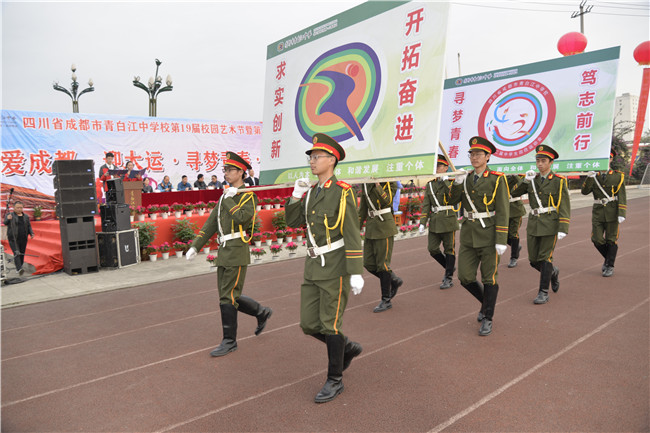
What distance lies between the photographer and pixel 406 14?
3811 millimetres

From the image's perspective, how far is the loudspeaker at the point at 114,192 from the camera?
10.2m

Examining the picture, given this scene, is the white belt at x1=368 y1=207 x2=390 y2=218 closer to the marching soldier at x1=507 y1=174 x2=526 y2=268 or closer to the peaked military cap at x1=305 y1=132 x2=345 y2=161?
the peaked military cap at x1=305 y1=132 x2=345 y2=161

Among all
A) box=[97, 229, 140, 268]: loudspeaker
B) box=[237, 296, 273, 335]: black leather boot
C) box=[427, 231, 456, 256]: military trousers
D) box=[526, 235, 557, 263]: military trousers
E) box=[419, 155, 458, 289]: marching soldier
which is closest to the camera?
box=[237, 296, 273, 335]: black leather boot

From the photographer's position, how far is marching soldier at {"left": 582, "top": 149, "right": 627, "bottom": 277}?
7812mm

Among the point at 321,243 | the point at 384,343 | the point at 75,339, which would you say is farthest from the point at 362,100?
the point at 75,339

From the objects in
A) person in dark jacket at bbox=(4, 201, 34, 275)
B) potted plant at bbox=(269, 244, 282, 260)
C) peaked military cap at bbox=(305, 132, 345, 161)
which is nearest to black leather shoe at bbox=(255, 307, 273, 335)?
Answer: peaked military cap at bbox=(305, 132, 345, 161)

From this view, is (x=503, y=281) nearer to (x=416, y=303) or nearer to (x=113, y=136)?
(x=416, y=303)

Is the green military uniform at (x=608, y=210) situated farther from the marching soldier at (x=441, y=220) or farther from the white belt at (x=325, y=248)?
the white belt at (x=325, y=248)

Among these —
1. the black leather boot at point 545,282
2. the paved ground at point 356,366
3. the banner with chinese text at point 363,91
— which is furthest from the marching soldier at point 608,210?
the banner with chinese text at point 363,91

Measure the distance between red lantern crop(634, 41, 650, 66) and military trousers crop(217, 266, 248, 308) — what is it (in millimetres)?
10149

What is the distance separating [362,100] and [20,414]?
3.82 metres

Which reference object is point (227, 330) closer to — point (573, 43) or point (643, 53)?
point (573, 43)

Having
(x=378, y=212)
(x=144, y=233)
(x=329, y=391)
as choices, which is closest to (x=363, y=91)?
(x=378, y=212)

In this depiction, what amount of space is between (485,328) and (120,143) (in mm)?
14648
